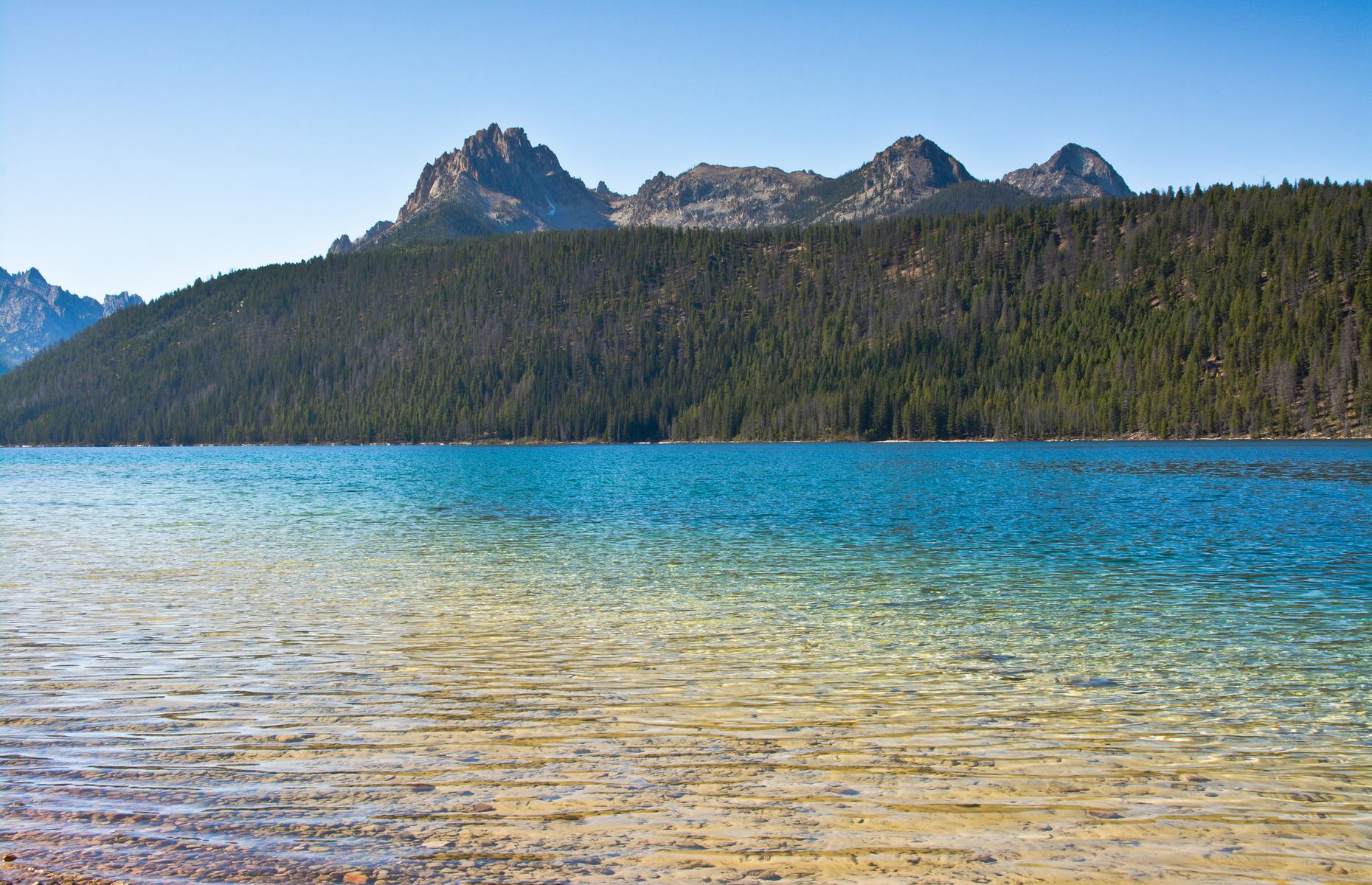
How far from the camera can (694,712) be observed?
10734 millimetres

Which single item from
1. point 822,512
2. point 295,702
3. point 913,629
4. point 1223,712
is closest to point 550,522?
point 822,512

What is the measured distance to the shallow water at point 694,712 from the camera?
22.4 ft

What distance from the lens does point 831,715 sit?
10609 millimetres

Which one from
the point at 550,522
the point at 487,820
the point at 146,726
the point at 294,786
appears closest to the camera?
the point at 487,820

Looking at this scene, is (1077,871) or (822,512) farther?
(822,512)

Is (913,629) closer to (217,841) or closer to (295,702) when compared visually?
(295,702)

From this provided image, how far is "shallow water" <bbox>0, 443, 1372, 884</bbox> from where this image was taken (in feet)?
22.4

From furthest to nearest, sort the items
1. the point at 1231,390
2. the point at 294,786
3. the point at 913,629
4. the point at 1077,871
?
the point at 1231,390, the point at 913,629, the point at 294,786, the point at 1077,871

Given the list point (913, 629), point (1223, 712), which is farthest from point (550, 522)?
point (1223, 712)

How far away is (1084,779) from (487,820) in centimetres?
517

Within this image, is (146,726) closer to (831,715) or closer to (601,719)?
(601,719)

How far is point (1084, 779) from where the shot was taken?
8.37 meters

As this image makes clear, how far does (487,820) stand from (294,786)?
1.98 meters

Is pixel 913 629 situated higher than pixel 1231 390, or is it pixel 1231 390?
pixel 1231 390
